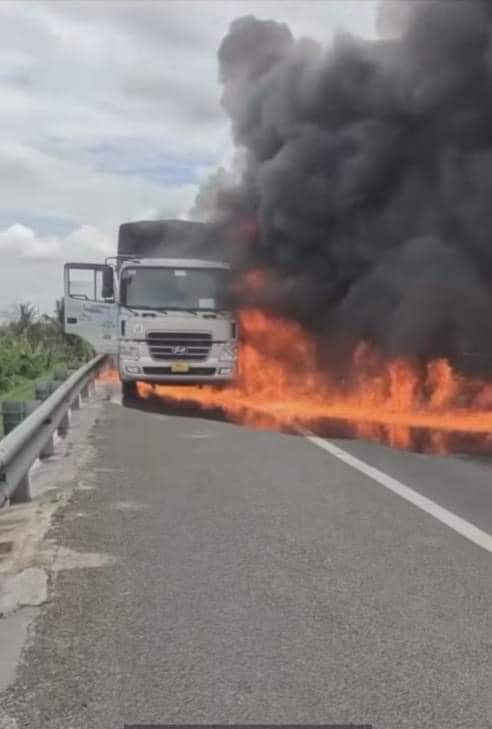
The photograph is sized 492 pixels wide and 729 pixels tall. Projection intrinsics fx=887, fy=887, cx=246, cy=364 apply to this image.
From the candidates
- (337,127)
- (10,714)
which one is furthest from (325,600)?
(337,127)

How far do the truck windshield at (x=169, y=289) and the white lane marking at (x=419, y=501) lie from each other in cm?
608

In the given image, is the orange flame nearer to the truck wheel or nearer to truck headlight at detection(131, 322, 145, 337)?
the truck wheel

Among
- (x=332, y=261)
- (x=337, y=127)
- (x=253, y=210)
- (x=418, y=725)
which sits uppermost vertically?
(x=337, y=127)

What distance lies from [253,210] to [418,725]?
15.9 metres

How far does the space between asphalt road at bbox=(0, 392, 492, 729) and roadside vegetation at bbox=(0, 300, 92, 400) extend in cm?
1417

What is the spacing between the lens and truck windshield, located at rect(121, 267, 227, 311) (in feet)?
51.4

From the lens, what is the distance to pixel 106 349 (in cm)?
1881

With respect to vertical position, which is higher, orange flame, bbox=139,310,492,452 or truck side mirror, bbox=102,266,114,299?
truck side mirror, bbox=102,266,114,299

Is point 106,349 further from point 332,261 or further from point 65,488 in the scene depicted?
point 65,488

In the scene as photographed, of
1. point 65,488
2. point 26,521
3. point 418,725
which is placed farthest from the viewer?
point 65,488

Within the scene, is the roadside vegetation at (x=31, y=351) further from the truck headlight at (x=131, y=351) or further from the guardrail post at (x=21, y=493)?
the guardrail post at (x=21, y=493)

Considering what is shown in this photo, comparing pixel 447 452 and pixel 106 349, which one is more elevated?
pixel 106 349

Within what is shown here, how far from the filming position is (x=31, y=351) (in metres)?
34.4

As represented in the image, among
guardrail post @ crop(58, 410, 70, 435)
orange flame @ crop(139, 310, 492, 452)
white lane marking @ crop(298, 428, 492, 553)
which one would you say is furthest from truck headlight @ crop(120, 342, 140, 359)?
white lane marking @ crop(298, 428, 492, 553)
